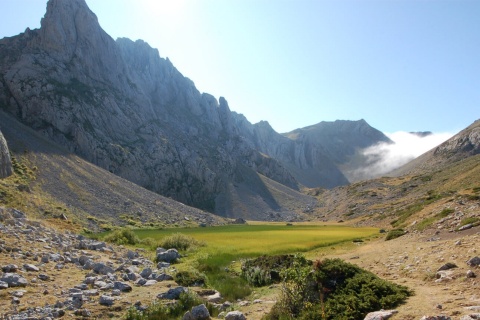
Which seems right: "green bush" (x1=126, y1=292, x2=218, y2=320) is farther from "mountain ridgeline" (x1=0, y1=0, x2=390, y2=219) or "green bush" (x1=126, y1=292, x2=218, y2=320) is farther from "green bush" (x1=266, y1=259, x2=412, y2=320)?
"mountain ridgeline" (x1=0, y1=0, x2=390, y2=219)

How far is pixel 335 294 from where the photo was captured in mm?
14328

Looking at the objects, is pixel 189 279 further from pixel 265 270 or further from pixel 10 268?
pixel 10 268

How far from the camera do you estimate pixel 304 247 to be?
41469 mm

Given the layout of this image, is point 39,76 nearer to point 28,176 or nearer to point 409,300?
point 28,176

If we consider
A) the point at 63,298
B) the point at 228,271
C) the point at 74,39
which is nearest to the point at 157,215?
the point at 228,271

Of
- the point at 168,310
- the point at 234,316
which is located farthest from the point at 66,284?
the point at 234,316

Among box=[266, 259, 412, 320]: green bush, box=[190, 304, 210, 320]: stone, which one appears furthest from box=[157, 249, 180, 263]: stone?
box=[266, 259, 412, 320]: green bush

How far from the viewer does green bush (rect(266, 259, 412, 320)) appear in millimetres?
12657

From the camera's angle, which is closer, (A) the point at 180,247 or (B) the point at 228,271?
(B) the point at 228,271

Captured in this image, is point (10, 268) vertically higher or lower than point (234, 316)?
higher

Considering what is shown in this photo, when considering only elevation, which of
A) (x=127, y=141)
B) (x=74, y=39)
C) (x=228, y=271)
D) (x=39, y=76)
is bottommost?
(x=228, y=271)

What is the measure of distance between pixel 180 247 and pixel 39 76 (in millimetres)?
124846

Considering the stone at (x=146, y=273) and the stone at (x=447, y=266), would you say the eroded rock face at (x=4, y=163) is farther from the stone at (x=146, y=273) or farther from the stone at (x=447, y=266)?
the stone at (x=447, y=266)

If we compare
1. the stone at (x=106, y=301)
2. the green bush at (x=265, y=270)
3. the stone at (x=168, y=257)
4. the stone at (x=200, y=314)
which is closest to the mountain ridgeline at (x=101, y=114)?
the stone at (x=168, y=257)
